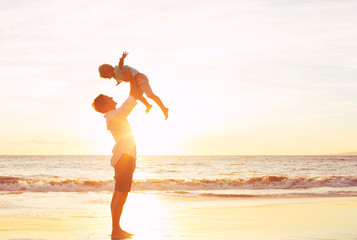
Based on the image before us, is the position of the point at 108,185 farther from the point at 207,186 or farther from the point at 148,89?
the point at 148,89

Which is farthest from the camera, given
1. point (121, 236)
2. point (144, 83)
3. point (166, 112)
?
point (121, 236)

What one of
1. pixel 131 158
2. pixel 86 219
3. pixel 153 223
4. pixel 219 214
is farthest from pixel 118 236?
pixel 219 214

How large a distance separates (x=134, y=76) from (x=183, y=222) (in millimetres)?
3198

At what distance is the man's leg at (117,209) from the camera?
5.98 metres

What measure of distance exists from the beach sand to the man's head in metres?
1.64

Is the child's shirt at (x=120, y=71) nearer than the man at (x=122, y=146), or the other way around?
the child's shirt at (x=120, y=71)

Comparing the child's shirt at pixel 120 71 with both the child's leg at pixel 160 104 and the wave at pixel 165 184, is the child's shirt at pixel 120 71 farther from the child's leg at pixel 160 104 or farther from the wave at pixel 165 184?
the wave at pixel 165 184

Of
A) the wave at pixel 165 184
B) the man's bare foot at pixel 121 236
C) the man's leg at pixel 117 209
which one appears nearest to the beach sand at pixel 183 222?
the man's bare foot at pixel 121 236

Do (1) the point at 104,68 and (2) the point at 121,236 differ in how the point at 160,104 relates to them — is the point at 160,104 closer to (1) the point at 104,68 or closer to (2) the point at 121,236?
(1) the point at 104,68

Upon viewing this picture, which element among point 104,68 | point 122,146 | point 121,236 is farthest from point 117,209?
point 104,68

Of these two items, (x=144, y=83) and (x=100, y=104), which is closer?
(x=144, y=83)

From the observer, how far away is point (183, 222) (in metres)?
8.00

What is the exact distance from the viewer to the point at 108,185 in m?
21.0

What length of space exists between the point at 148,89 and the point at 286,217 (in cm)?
422
